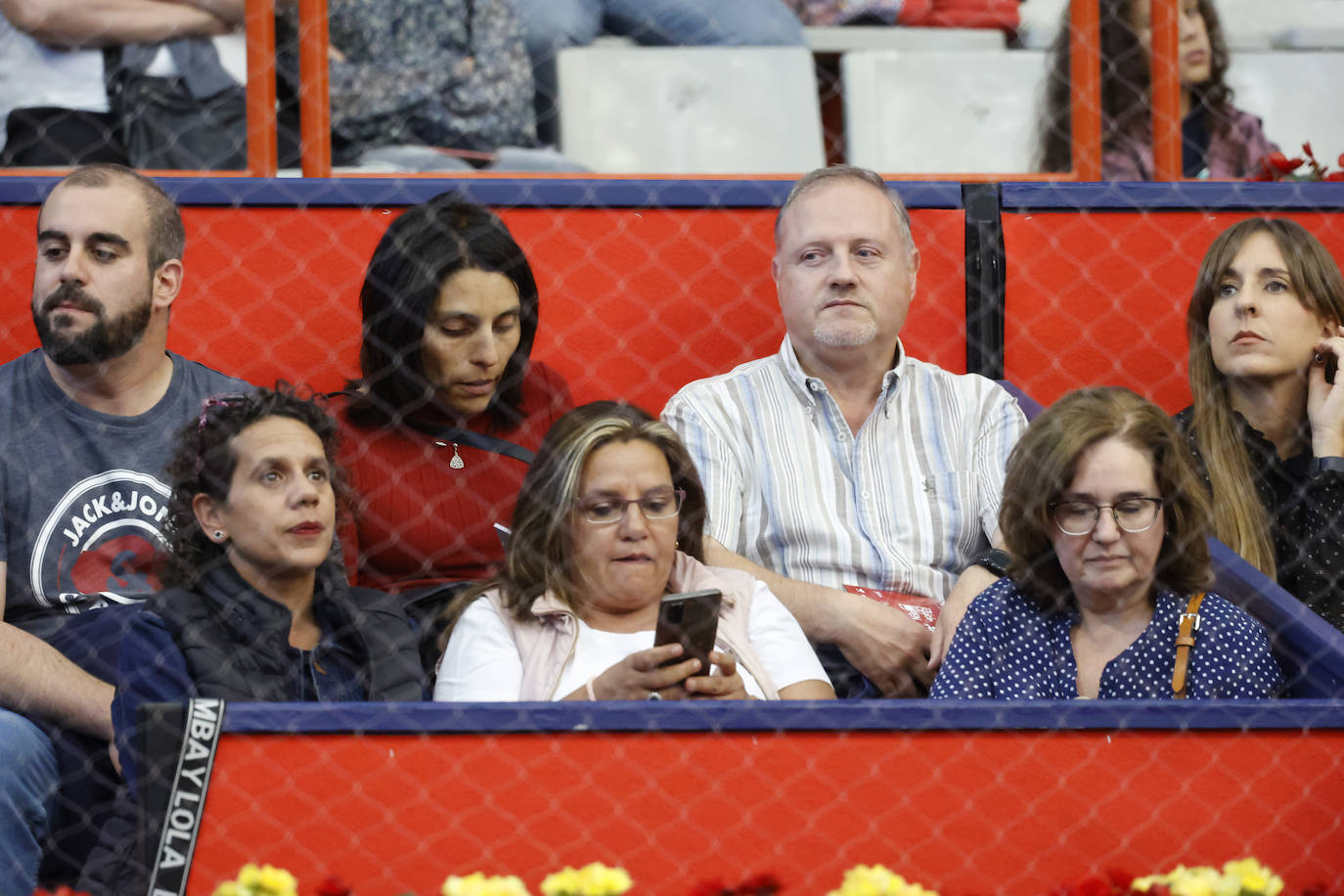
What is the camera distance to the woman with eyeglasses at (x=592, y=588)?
1.74m

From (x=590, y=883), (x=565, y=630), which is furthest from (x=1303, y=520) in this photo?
(x=590, y=883)

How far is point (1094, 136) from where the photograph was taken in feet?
8.68

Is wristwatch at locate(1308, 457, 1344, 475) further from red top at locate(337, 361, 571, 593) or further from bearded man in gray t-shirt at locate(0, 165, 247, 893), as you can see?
bearded man in gray t-shirt at locate(0, 165, 247, 893)

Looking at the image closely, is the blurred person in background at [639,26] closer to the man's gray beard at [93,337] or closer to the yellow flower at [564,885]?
the man's gray beard at [93,337]

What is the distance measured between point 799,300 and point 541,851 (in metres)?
0.88

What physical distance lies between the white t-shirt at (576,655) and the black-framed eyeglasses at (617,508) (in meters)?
0.11

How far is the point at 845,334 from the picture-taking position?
83.6 inches

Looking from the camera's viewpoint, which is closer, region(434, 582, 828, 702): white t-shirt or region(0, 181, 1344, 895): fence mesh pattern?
region(0, 181, 1344, 895): fence mesh pattern

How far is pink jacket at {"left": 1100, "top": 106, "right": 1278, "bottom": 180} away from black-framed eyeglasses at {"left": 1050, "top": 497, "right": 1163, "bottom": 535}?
4.16ft

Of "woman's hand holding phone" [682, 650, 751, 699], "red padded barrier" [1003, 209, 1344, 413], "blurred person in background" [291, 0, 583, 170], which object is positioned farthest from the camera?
"blurred person in background" [291, 0, 583, 170]

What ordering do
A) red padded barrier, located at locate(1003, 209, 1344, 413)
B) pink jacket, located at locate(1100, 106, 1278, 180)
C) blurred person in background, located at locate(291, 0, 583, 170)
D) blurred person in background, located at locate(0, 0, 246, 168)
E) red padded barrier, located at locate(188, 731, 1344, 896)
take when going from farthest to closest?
pink jacket, located at locate(1100, 106, 1278, 180) → blurred person in background, located at locate(291, 0, 583, 170) → blurred person in background, located at locate(0, 0, 246, 168) → red padded barrier, located at locate(1003, 209, 1344, 413) → red padded barrier, located at locate(188, 731, 1344, 896)

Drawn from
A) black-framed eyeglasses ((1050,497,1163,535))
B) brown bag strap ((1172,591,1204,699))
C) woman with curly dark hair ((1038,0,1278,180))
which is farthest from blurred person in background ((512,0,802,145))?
brown bag strap ((1172,591,1204,699))

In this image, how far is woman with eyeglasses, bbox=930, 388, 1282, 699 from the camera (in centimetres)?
172

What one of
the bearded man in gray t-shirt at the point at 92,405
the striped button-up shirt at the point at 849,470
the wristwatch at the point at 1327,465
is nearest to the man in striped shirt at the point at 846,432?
the striped button-up shirt at the point at 849,470
